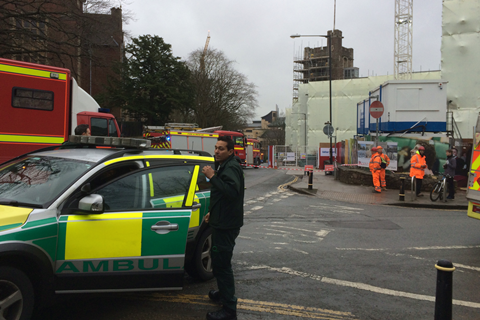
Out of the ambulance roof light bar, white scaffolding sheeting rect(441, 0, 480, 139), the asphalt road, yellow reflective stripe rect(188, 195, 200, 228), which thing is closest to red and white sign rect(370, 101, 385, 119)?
the asphalt road

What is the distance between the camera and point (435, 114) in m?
19.7

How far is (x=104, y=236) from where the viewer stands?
358 centimetres

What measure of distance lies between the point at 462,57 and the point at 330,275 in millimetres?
26972

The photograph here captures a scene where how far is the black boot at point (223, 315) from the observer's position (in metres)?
3.82

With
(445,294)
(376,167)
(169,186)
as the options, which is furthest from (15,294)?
(376,167)

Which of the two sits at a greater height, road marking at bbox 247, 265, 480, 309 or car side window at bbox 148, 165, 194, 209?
car side window at bbox 148, 165, 194, 209

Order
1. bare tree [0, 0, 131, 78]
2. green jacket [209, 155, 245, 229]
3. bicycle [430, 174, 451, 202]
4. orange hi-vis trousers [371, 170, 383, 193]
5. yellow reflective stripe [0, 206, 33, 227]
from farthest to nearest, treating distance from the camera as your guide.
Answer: bare tree [0, 0, 131, 78], orange hi-vis trousers [371, 170, 383, 193], bicycle [430, 174, 451, 202], green jacket [209, 155, 245, 229], yellow reflective stripe [0, 206, 33, 227]

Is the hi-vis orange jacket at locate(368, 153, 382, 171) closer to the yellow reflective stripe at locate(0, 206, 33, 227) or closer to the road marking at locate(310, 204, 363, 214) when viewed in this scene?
the road marking at locate(310, 204, 363, 214)

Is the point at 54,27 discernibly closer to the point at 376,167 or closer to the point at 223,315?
the point at 376,167

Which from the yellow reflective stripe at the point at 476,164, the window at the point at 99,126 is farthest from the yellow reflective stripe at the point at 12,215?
the window at the point at 99,126

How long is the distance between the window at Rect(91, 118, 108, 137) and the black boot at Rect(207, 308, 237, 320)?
11166 millimetres

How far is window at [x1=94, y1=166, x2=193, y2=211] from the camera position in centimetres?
385

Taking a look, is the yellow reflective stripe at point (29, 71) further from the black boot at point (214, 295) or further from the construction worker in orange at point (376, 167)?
the construction worker in orange at point (376, 167)

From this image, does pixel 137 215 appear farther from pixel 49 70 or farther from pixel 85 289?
pixel 49 70
